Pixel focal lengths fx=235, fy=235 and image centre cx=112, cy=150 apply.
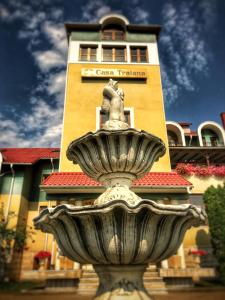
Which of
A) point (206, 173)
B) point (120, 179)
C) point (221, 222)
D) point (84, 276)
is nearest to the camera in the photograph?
point (120, 179)

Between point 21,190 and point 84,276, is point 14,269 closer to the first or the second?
point 21,190

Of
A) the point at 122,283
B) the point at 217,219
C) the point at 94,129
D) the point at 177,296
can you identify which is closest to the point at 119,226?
the point at 122,283

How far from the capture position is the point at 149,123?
1385 cm

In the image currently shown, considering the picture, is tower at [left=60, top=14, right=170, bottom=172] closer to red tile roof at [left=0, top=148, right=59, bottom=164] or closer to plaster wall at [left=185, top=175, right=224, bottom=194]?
plaster wall at [left=185, top=175, right=224, bottom=194]

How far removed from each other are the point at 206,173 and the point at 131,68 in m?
8.03

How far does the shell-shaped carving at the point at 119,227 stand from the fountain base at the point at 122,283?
0.21 meters

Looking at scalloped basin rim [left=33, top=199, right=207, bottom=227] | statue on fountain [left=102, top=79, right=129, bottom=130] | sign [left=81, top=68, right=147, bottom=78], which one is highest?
sign [left=81, top=68, right=147, bottom=78]

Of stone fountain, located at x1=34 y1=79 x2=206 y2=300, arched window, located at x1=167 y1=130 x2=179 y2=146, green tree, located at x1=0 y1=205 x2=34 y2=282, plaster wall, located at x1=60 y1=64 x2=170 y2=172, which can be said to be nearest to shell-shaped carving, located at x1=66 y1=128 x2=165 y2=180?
stone fountain, located at x1=34 y1=79 x2=206 y2=300

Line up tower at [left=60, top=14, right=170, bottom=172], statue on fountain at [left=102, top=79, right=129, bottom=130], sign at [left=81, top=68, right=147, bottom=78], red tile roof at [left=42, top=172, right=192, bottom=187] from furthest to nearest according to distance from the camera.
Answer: sign at [left=81, top=68, right=147, bottom=78], tower at [left=60, top=14, right=170, bottom=172], red tile roof at [left=42, top=172, right=192, bottom=187], statue on fountain at [left=102, top=79, right=129, bottom=130]

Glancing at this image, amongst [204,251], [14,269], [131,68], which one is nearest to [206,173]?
[204,251]

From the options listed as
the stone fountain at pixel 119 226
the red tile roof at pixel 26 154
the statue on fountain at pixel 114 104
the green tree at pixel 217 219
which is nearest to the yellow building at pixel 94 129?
the red tile roof at pixel 26 154

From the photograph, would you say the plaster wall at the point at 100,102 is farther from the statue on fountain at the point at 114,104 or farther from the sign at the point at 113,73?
the statue on fountain at the point at 114,104

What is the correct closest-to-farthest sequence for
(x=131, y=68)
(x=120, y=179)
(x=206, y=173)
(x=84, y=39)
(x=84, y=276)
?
(x=120, y=179) < (x=84, y=276) < (x=206, y=173) < (x=131, y=68) < (x=84, y=39)

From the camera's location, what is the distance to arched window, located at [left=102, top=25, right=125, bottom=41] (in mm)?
16853
